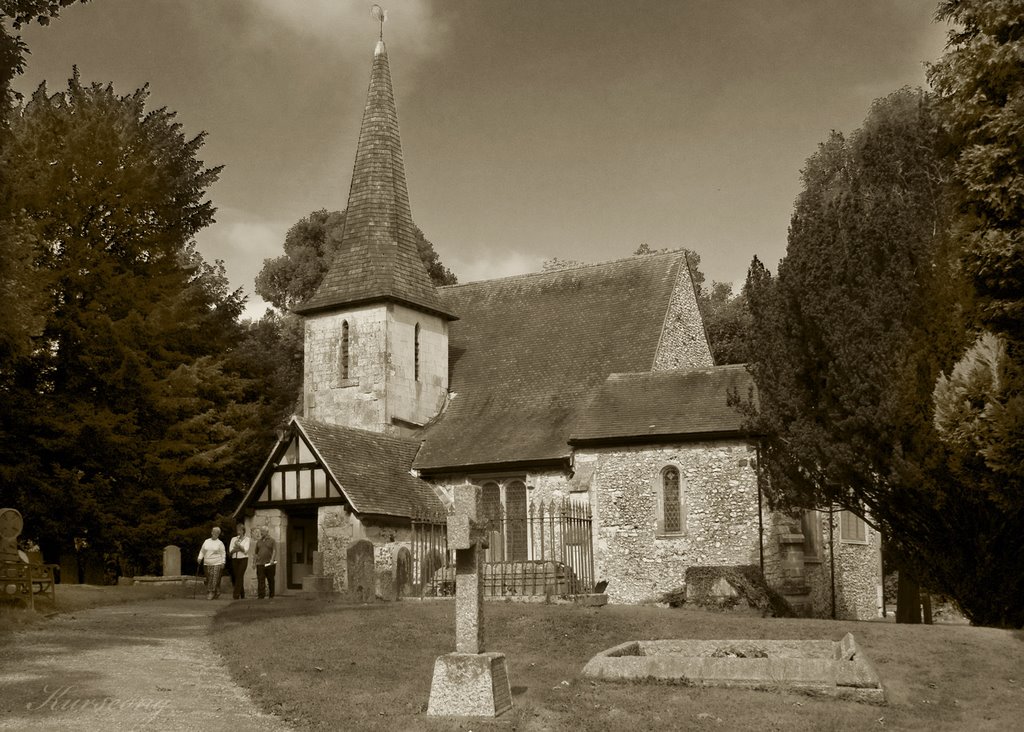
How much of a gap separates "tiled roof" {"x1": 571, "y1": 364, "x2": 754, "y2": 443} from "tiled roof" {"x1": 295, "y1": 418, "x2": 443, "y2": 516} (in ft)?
14.2

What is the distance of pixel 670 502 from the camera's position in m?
23.8

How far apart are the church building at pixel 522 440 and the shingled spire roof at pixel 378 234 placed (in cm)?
6

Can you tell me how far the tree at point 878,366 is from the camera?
16.2 m

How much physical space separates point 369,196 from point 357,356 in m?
4.87

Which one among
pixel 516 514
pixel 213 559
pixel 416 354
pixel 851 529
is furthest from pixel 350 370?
pixel 851 529

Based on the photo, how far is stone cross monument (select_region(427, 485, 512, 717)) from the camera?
9.77 metres

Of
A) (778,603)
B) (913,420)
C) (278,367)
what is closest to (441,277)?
(278,367)

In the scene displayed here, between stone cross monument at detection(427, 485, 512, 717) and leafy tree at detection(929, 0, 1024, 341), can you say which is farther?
leafy tree at detection(929, 0, 1024, 341)

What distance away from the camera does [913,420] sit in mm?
16547

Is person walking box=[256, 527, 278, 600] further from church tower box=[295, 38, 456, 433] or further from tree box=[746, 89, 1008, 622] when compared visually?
tree box=[746, 89, 1008, 622]

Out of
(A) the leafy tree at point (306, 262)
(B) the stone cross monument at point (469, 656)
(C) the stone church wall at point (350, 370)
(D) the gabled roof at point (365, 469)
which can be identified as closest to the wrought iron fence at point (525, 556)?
(D) the gabled roof at point (365, 469)

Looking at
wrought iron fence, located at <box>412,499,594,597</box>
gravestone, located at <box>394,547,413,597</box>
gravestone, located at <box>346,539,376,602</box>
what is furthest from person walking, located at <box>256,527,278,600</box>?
gravestone, located at <box>346,539,376,602</box>

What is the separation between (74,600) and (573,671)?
11627 millimetres

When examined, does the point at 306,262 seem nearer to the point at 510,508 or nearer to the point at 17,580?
the point at 510,508
